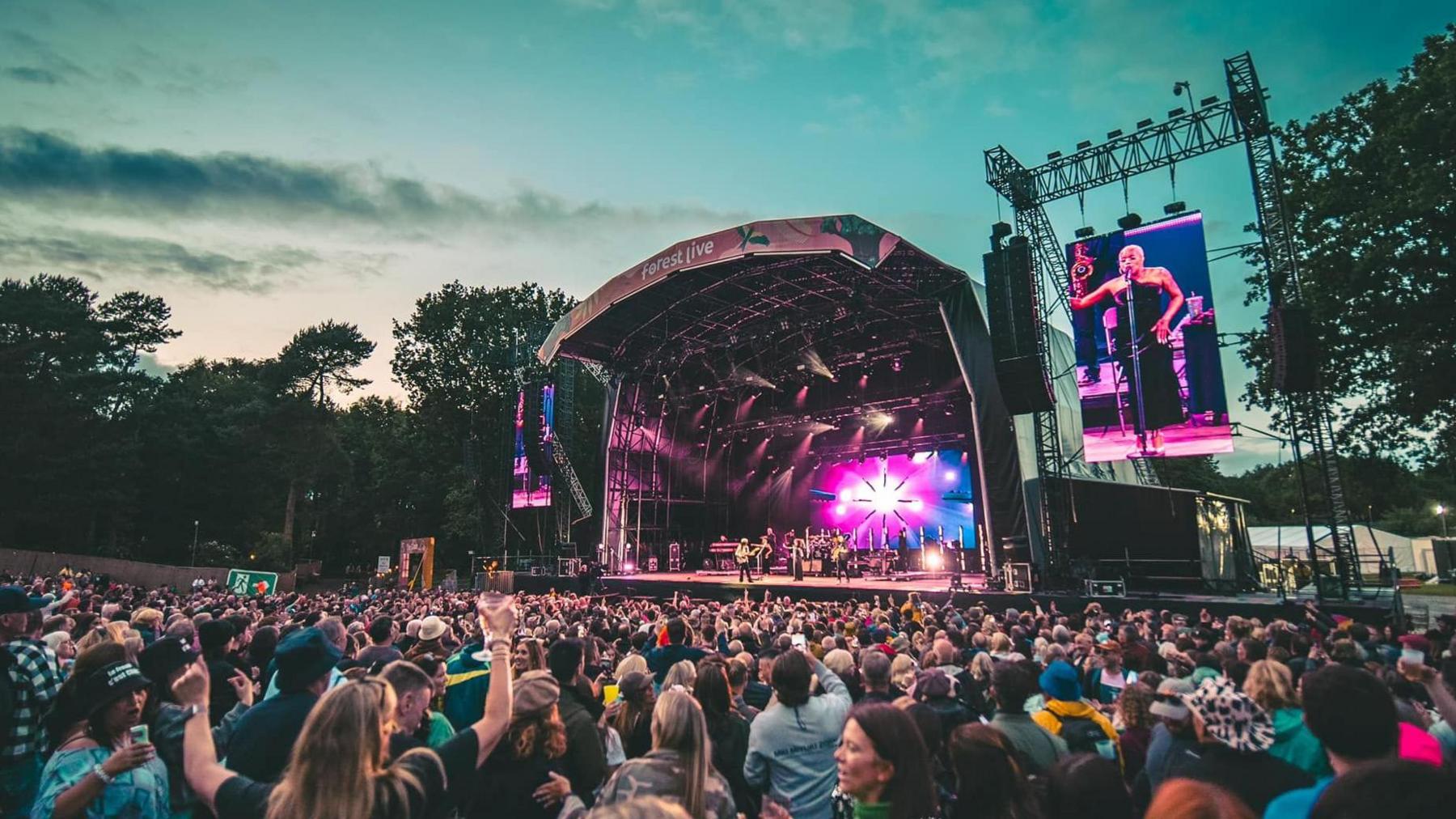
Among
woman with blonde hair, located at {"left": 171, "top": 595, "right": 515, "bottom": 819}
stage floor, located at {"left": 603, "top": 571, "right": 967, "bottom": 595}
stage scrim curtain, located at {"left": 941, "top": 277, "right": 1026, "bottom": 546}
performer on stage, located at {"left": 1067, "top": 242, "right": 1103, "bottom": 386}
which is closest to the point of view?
woman with blonde hair, located at {"left": 171, "top": 595, "right": 515, "bottom": 819}

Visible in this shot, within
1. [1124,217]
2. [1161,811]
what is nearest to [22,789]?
[1161,811]

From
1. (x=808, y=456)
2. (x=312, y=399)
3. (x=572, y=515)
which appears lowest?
(x=572, y=515)

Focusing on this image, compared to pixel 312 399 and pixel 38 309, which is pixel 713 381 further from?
pixel 38 309

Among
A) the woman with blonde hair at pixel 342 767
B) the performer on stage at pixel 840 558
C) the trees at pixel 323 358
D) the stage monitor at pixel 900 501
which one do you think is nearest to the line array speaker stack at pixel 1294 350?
the stage monitor at pixel 900 501

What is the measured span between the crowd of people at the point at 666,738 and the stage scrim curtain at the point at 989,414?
13318 mm

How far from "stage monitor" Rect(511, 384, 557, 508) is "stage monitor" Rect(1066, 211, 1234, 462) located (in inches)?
763

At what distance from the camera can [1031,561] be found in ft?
55.4

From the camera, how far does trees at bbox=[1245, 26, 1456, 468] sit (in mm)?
15062

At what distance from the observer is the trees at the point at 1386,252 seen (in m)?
15.1

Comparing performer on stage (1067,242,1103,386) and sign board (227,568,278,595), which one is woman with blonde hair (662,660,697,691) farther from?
sign board (227,568,278,595)

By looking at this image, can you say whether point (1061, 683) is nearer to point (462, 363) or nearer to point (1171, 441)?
point (1171, 441)

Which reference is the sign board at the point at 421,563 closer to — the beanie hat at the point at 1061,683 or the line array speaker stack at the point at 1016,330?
the line array speaker stack at the point at 1016,330

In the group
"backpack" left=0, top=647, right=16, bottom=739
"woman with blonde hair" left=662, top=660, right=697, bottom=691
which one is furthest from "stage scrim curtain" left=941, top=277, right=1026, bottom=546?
"backpack" left=0, top=647, right=16, bottom=739

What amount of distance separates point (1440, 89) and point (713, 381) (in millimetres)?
20622
